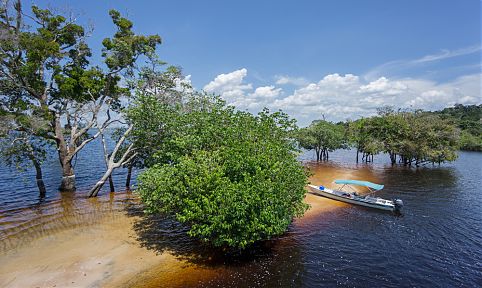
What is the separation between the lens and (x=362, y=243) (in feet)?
66.8

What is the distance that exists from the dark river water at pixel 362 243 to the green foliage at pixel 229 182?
6.90 ft

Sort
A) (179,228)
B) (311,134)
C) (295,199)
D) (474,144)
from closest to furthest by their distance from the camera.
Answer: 1. (295,199)
2. (179,228)
3. (311,134)
4. (474,144)

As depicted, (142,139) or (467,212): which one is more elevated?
(142,139)

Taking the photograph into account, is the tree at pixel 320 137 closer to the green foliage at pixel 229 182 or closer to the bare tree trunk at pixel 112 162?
the bare tree trunk at pixel 112 162

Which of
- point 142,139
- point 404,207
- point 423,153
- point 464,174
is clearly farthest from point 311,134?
point 142,139

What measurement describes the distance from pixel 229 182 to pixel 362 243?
1130 cm

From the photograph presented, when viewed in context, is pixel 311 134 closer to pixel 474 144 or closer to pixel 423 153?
pixel 423 153

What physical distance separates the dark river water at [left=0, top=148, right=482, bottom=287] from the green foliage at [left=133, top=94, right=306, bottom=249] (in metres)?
2.10

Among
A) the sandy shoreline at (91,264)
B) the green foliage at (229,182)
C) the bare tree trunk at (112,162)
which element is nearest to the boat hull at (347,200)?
the green foliage at (229,182)

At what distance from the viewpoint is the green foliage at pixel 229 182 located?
49.0ft

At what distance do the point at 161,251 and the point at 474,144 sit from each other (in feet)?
369

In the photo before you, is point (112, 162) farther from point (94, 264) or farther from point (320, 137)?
point (320, 137)

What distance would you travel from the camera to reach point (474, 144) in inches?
3782

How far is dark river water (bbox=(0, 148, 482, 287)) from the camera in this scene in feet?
51.5
